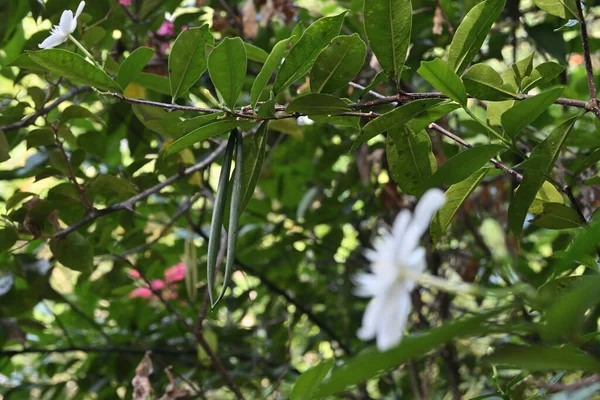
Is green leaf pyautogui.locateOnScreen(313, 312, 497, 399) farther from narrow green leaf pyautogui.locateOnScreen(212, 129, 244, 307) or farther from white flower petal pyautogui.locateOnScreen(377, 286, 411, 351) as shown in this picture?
narrow green leaf pyautogui.locateOnScreen(212, 129, 244, 307)

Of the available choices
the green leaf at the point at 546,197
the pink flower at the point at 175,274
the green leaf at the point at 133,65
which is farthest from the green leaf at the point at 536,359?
the pink flower at the point at 175,274

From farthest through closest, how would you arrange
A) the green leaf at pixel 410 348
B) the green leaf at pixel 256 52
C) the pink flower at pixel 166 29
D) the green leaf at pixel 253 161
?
the pink flower at pixel 166 29 < the green leaf at pixel 256 52 < the green leaf at pixel 253 161 < the green leaf at pixel 410 348

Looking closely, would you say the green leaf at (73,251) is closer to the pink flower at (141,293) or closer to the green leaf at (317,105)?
the green leaf at (317,105)

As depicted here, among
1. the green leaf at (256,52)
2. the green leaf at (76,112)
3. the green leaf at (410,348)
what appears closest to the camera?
the green leaf at (410,348)

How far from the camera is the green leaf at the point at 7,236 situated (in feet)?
2.91

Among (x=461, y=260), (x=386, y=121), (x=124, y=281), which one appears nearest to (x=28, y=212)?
(x=124, y=281)

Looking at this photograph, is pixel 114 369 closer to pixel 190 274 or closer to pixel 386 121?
pixel 190 274

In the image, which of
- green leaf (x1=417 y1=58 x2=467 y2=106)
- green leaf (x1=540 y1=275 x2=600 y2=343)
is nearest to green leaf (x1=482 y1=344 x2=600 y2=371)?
green leaf (x1=540 y1=275 x2=600 y2=343)

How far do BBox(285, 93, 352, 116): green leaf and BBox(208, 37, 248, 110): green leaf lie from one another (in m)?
0.05

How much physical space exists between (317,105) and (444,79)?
4.2 inches

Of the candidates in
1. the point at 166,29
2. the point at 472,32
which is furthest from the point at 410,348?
the point at 166,29

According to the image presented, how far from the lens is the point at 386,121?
55 cm

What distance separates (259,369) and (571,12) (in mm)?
996

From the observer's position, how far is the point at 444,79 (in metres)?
0.51
